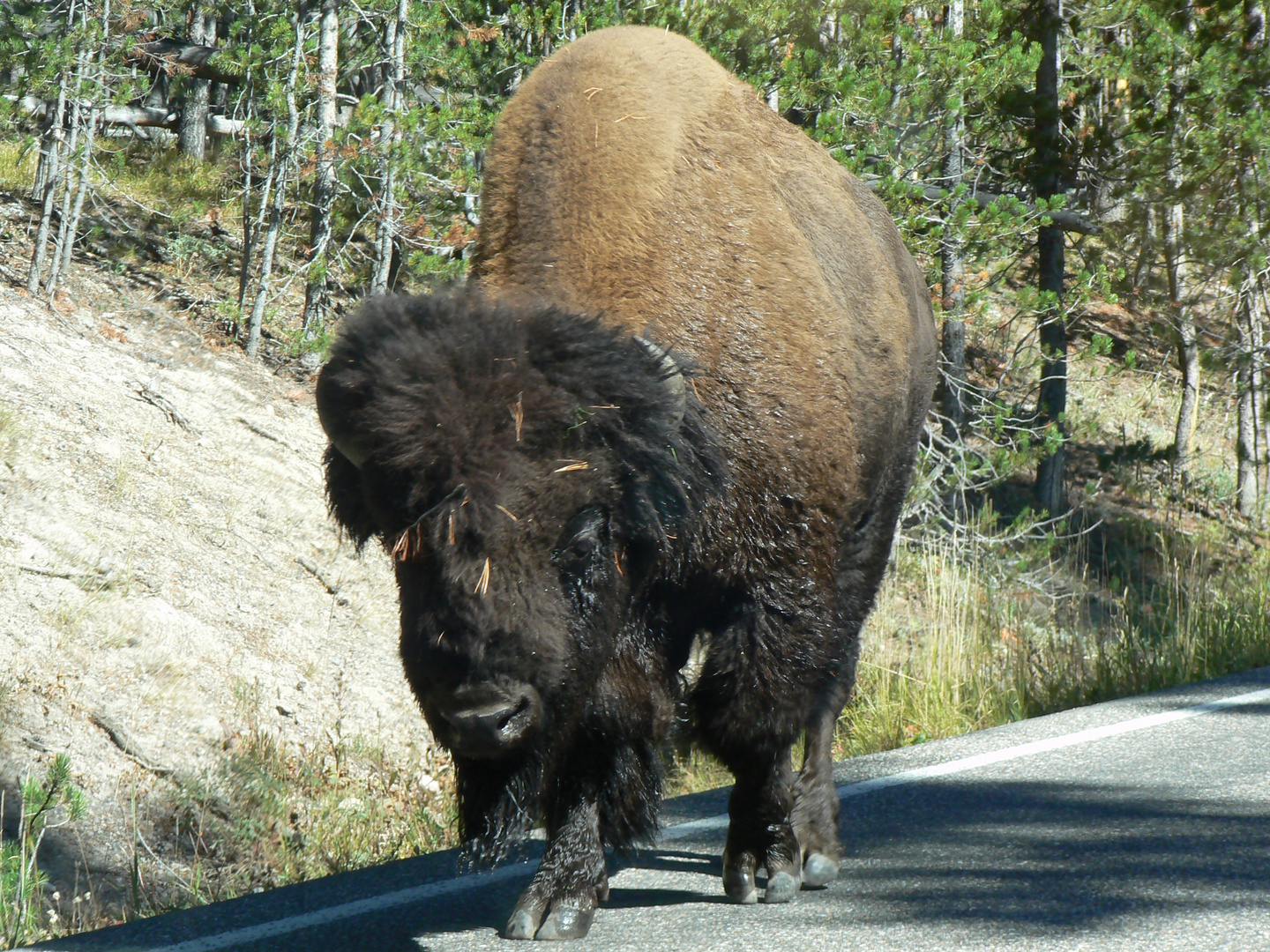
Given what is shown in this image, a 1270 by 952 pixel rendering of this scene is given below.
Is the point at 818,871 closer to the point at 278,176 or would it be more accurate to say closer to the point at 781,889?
the point at 781,889

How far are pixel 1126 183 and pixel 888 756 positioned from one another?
8631 millimetres

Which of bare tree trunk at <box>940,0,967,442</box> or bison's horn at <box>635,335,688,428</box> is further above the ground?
bare tree trunk at <box>940,0,967,442</box>

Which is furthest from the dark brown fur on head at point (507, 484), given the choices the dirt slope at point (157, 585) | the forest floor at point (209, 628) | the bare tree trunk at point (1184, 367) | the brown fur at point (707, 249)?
the bare tree trunk at point (1184, 367)

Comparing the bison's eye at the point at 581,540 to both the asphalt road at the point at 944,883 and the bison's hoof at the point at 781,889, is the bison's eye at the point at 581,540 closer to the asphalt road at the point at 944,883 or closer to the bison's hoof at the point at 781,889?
the asphalt road at the point at 944,883

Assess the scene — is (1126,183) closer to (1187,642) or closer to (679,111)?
(1187,642)

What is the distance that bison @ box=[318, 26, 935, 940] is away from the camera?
270cm

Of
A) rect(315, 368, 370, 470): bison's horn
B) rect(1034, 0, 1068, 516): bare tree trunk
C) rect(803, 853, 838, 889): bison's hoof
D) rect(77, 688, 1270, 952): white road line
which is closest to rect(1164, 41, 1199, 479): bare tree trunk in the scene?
rect(1034, 0, 1068, 516): bare tree trunk

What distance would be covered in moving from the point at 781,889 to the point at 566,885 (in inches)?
26.3

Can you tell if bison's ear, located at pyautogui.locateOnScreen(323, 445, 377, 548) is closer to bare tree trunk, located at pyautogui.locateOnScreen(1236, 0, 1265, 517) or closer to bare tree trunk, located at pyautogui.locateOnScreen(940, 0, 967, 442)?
bare tree trunk, located at pyautogui.locateOnScreen(940, 0, 967, 442)

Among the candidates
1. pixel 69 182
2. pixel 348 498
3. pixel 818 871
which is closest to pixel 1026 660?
pixel 818 871

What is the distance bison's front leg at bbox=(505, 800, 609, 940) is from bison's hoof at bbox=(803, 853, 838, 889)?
69cm

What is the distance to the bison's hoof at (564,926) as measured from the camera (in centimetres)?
316

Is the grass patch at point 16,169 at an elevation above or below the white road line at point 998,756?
above

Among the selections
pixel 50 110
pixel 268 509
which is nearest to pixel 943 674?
pixel 268 509
